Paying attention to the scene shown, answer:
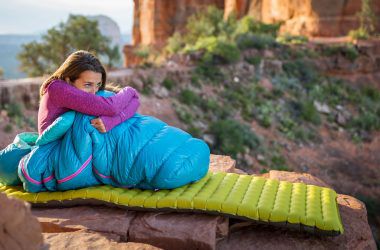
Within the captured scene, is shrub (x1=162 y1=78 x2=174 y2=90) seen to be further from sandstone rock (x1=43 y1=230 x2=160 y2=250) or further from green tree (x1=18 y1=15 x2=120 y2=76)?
sandstone rock (x1=43 y1=230 x2=160 y2=250)

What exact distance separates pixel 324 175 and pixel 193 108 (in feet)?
14.9

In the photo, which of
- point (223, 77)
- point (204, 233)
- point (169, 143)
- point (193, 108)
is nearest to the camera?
point (204, 233)

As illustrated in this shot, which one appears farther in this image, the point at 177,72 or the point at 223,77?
the point at 223,77

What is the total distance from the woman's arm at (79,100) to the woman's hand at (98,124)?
0.19 ft

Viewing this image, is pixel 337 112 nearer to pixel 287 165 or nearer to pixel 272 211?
pixel 287 165

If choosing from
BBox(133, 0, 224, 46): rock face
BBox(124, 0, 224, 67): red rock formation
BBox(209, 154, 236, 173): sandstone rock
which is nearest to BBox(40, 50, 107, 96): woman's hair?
BBox(209, 154, 236, 173): sandstone rock

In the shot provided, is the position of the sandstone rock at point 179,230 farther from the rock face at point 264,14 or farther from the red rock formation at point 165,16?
the red rock formation at point 165,16

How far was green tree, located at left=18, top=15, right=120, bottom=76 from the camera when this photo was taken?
19672mm

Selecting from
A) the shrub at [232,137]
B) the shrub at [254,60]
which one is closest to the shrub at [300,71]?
the shrub at [254,60]

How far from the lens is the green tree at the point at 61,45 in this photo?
19672mm

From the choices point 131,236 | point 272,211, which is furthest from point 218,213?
point 131,236

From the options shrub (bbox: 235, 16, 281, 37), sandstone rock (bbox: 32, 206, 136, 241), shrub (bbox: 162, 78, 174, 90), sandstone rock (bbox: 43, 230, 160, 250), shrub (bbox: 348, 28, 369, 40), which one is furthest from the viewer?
shrub (bbox: 235, 16, 281, 37)

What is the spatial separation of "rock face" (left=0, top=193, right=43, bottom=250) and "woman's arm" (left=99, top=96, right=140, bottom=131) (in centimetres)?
137

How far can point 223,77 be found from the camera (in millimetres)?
14266
